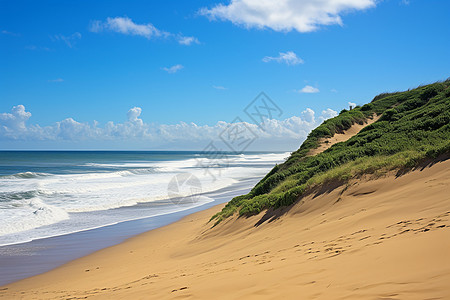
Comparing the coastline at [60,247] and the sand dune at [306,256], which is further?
the coastline at [60,247]

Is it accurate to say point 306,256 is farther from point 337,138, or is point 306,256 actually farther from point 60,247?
point 337,138

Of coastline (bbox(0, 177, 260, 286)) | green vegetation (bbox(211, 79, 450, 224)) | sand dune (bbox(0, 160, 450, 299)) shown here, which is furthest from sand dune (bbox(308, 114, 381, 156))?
sand dune (bbox(0, 160, 450, 299))

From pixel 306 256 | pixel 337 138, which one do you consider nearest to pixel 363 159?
pixel 306 256

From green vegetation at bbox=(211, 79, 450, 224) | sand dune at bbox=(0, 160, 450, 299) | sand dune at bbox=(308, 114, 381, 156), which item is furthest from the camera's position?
sand dune at bbox=(308, 114, 381, 156)

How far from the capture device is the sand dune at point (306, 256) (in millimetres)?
3670

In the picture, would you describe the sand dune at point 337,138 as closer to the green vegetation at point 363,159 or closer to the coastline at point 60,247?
the green vegetation at point 363,159

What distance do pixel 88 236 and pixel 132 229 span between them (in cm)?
178

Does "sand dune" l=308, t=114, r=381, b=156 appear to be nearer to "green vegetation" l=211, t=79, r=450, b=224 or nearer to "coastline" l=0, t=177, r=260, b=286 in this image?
"green vegetation" l=211, t=79, r=450, b=224

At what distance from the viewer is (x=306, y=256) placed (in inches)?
207

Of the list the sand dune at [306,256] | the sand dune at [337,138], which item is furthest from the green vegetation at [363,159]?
the sand dune at [337,138]

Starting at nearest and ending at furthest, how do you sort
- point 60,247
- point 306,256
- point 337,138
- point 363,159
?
point 306,256 → point 363,159 → point 60,247 → point 337,138

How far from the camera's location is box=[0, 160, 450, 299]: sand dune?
3670 mm

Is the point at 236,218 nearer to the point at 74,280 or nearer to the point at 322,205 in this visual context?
the point at 322,205

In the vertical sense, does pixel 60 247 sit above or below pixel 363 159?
below
